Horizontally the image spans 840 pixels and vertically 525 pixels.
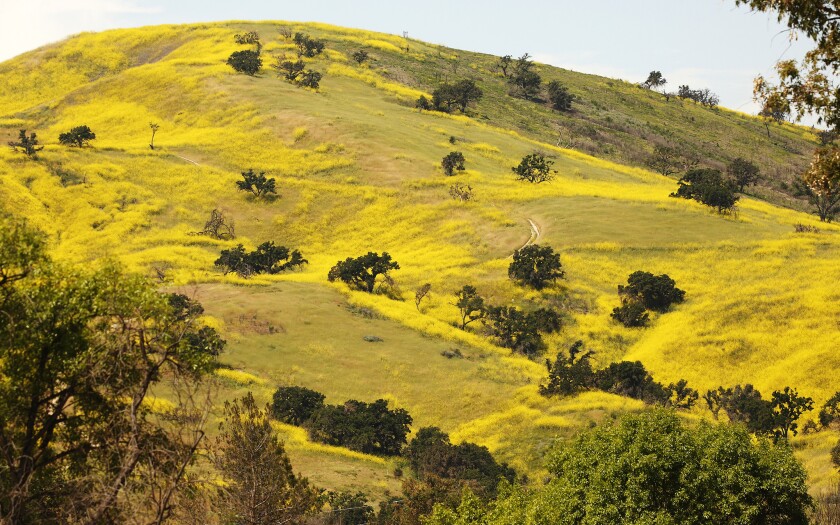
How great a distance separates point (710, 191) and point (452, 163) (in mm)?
32659

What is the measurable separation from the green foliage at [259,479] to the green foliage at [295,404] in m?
15.4

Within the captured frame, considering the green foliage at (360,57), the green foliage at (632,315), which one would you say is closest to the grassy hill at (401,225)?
the green foliage at (632,315)

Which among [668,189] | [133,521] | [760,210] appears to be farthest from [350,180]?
[133,521]

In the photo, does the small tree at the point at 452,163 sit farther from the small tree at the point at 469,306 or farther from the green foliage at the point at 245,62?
the green foliage at the point at 245,62

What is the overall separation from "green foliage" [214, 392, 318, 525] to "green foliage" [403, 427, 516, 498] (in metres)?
10.7

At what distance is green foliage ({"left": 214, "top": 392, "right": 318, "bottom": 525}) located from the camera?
25.7 meters

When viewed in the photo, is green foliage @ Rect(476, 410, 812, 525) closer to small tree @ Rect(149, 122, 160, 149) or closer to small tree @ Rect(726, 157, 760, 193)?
small tree @ Rect(149, 122, 160, 149)

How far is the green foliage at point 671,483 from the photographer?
24.2m

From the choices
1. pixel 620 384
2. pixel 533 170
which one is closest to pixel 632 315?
pixel 620 384

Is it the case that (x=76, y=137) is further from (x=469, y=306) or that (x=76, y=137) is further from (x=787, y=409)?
(x=787, y=409)

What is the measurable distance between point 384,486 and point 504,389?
15.4 meters

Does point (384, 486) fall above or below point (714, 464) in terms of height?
below

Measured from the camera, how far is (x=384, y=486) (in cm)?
4169

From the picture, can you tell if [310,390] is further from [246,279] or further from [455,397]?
[246,279]
